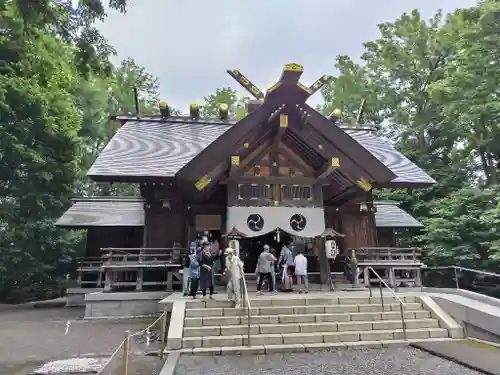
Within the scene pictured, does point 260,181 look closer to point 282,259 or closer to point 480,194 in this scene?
point 282,259

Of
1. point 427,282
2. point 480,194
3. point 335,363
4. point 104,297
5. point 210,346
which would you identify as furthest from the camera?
point 427,282

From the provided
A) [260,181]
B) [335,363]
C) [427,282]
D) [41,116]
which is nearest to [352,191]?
[260,181]

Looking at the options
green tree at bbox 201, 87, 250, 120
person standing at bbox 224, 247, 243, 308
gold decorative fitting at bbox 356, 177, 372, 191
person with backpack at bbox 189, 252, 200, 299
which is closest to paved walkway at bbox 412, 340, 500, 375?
person standing at bbox 224, 247, 243, 308

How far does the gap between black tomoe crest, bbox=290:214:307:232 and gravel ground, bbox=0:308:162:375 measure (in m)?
4.92

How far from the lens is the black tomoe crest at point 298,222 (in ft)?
37.4

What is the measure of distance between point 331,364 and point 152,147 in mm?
10729

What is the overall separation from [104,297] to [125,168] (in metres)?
4.05

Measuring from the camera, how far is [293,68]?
363 inches

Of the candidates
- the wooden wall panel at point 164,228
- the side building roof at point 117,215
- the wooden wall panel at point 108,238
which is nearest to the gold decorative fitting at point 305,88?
the wooden wall panel at point 164,228

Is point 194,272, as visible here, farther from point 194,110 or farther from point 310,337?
point 194,110

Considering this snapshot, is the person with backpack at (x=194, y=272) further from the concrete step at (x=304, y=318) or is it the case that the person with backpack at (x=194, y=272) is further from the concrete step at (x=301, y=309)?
the concrete step at (x=304, y=318)

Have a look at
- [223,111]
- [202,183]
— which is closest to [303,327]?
[202,183]

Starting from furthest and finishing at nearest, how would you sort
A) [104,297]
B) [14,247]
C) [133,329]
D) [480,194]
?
[14,247] < [480,194] < [104,297] < [133,329]

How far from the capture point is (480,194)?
15602mm
